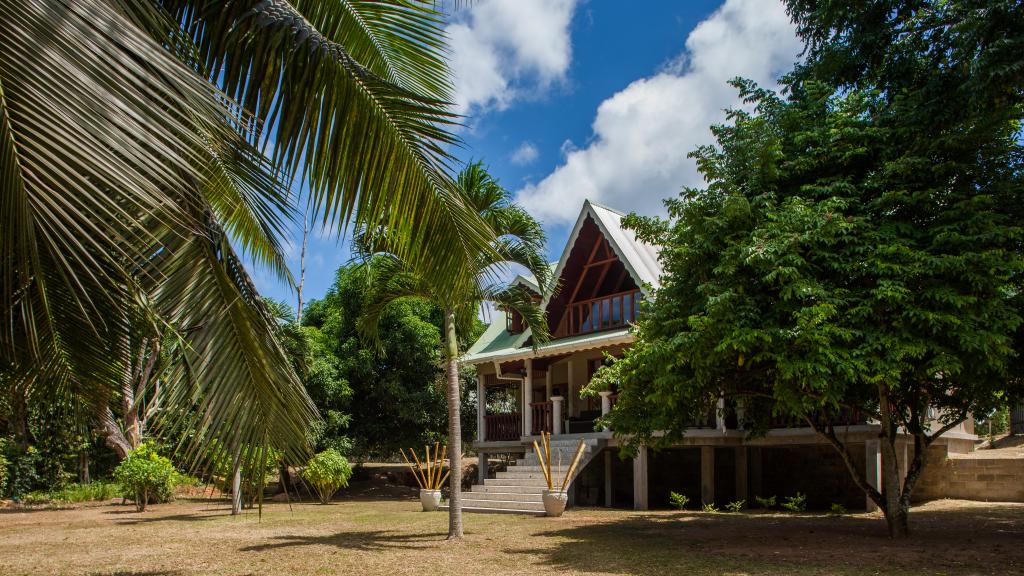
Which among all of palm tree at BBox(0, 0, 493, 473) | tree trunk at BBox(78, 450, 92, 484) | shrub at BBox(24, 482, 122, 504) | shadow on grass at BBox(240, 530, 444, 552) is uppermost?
palm tree at BBox(0, 0, 493, 473)

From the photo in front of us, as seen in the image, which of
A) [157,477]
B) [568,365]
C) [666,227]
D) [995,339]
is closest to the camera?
[995,339]

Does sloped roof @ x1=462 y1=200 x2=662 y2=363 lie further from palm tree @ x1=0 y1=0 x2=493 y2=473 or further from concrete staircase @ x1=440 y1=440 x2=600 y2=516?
palm tree @ x1=0 y1=0 x2=493 y2=473

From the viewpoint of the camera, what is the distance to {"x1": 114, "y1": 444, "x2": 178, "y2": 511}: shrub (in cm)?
1936

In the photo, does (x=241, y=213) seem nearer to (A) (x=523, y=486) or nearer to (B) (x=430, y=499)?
(A) (x=523, y=486)

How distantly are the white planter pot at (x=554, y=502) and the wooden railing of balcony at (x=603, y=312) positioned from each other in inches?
216

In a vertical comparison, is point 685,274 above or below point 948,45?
below

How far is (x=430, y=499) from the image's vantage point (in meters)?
17.8

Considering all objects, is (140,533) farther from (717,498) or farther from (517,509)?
(717,498)

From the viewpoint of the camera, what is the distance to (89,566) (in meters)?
9.62

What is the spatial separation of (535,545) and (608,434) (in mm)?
7190

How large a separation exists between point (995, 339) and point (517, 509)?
10361 mm

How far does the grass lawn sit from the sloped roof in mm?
4275

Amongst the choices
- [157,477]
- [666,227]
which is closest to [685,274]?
[666,227]

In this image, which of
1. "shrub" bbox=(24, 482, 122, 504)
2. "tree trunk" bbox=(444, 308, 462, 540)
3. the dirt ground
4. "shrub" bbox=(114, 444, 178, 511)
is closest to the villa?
the dirt ground
